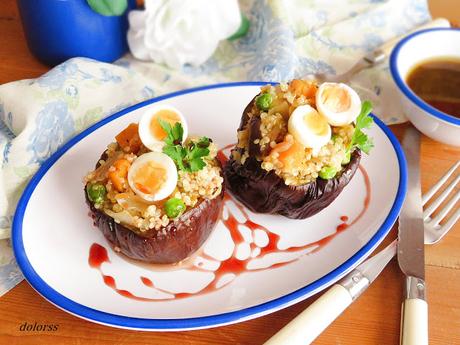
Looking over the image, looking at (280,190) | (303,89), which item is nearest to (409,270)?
(280,190)

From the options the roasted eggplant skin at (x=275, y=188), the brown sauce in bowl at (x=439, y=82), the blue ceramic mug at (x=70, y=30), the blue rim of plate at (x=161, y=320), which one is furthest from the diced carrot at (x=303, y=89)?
the blue ceramic mug at (x=70, y=30)

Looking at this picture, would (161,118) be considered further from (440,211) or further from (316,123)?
(440,211)

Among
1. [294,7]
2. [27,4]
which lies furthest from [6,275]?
[294,7]

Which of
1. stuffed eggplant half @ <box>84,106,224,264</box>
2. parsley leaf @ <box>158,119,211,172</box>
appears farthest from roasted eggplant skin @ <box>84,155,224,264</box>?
parsley leaf @ <box>158,119,211,172</box>

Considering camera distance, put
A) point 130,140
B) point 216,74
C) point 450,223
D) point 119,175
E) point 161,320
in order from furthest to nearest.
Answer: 1. point 216,74
2. point 450,223
3. point 130,140
4. point 119,175
5. point 161,320

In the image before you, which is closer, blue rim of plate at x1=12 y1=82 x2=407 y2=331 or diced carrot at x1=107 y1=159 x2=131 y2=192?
blue rim of plate at x1=12 y1=82 x2=407 y2=331

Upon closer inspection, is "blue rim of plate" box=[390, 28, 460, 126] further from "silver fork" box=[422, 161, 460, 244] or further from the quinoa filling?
the quinoa filling
